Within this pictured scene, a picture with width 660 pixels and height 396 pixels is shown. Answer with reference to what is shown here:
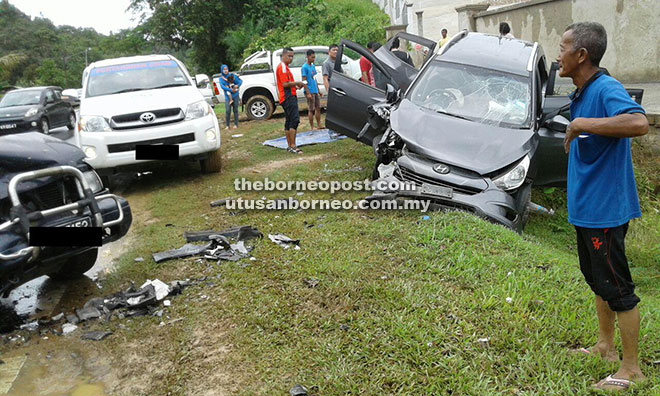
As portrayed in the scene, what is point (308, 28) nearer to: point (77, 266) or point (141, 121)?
point (141, 121)

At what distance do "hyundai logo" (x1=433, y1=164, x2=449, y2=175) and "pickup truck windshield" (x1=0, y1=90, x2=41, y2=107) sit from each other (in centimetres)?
1379

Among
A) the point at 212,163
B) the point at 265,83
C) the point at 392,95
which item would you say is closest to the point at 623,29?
the point at 392,95

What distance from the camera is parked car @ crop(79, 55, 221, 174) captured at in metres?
7.21

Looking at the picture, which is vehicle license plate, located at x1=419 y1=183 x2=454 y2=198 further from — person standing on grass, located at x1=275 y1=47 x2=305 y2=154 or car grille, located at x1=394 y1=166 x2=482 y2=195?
person standing on grass, located at x1=275 y1=47 x2=305 y2=154

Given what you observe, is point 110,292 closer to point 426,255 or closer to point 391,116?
point 426,255

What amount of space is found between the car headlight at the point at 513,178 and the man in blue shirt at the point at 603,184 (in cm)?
240

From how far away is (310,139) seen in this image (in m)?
10.9

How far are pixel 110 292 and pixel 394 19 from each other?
25.8 meters

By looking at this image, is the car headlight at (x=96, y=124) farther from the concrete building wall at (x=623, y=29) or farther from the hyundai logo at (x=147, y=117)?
the concrete building wall at (x=623, y=29)

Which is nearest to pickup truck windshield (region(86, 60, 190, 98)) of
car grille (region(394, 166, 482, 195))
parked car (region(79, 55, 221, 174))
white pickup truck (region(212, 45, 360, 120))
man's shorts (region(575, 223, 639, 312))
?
parked car (region(79, 55, 221, 174))

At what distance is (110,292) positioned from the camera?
4.53 meters

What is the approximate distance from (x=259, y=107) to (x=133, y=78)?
6.29 metres

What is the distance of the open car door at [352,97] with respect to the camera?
766 cm

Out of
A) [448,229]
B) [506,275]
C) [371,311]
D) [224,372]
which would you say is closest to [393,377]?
[371,311]
